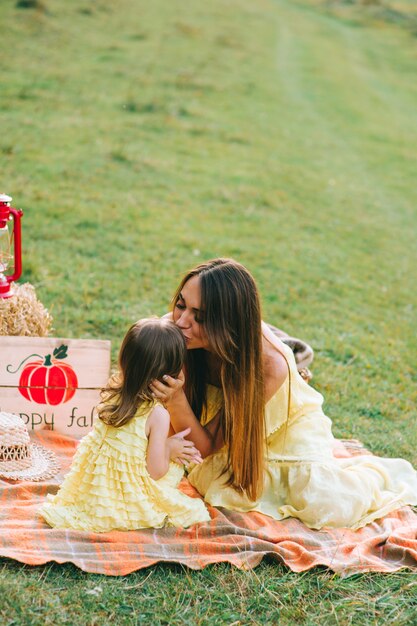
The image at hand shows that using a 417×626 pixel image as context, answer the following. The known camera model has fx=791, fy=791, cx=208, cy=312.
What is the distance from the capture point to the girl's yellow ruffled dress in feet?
13.1

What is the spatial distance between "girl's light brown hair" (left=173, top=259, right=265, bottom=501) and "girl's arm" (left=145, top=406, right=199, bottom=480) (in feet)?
0.95

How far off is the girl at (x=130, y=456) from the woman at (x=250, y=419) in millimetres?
129

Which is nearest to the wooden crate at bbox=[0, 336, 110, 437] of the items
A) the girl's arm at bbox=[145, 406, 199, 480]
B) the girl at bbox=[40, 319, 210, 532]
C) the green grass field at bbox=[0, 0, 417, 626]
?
the girl at bbox=[40, 319, 210, 532]

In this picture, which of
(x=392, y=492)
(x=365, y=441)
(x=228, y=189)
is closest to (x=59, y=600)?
(x=392, y=492)

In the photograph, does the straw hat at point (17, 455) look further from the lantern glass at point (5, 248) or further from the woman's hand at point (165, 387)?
the lantern glass at point (5, 248)

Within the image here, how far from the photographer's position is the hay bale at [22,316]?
5191 mm

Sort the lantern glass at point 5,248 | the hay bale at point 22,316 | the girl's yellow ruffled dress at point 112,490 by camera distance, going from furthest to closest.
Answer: the lantern glass at point 5,248 → the hay bale at point 22,316 → the girl's yellow ruffled dress at point 112,490

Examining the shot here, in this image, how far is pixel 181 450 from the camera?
4125 mm

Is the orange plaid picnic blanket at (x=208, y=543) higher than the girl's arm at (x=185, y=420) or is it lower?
lower

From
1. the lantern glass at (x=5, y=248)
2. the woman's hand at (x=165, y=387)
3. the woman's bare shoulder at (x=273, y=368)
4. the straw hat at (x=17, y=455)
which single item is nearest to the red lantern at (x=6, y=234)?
the lantern glass at (x=5, y=248)

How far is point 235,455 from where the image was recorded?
4254 mm

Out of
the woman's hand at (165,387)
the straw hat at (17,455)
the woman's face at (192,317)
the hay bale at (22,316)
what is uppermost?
the woman's face at (192,317)

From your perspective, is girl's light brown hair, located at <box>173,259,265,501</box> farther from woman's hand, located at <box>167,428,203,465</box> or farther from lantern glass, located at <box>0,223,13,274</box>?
lantern glass, located at <box>0,223,13,274</box>

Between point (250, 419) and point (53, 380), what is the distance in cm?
149
